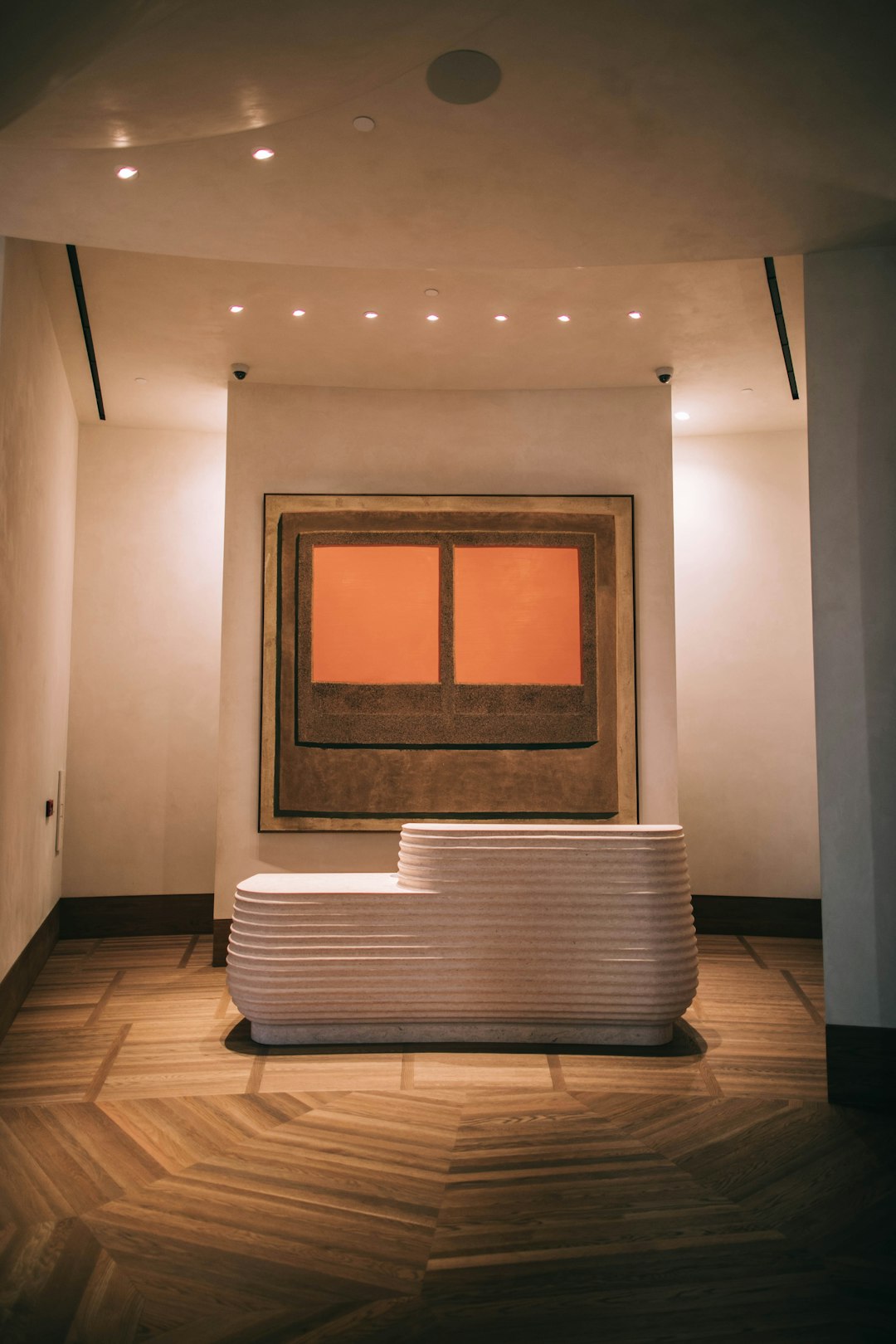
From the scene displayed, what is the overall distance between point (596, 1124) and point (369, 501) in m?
3.88

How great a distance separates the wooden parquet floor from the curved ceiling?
312cm

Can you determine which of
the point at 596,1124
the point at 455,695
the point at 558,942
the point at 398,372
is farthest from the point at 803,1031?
the point at 398,372

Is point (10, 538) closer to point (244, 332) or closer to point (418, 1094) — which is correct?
point (244, 332)

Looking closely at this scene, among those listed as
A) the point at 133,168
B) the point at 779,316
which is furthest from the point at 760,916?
the point at 133,168

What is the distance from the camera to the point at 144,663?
24.2 ft

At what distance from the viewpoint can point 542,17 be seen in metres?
2.78

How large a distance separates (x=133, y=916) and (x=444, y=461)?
3732 millimetres

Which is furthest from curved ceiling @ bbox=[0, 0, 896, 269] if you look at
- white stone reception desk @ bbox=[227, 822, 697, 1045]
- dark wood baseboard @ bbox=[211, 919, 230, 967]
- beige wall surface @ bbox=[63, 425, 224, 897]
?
dark wood baseboard @ bbox=[211, 919, 230, 967]

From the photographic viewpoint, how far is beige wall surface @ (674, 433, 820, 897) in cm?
731

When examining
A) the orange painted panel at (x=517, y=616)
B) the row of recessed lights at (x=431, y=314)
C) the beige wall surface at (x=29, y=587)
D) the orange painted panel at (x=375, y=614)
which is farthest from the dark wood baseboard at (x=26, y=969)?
the row of recessed lights at (x=431, y=314)

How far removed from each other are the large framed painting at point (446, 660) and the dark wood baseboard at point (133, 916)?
1.46 metres

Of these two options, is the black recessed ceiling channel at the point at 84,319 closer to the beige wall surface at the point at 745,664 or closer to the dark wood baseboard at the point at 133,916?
the dark wood baseboard at the point at 133,916

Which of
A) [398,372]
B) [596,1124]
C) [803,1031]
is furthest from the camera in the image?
[398,372]

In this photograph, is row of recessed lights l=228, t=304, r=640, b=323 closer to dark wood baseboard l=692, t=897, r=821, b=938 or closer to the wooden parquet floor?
the wooden parquet floor
